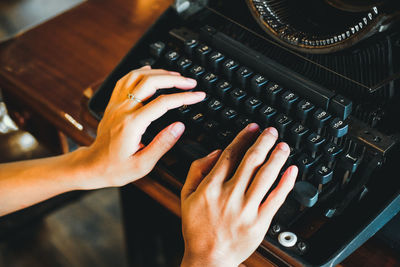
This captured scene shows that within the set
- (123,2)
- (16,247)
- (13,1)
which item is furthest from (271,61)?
(13,1)

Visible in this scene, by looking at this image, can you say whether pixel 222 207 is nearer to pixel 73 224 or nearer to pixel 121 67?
pixel 121 67

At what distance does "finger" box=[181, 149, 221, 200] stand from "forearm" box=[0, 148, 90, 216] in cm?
26

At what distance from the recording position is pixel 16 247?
1.90m

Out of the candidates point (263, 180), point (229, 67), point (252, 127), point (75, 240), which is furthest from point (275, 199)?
point (75, 240)

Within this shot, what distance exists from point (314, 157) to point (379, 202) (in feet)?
0.49

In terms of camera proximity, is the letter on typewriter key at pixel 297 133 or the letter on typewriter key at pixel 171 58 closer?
the letter on typewriter key at pixel 297 133

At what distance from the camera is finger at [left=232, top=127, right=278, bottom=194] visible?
792 mm

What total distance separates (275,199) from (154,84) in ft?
1.22

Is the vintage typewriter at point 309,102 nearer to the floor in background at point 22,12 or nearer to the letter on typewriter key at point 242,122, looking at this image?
the letter on typewriter key at point 242,122

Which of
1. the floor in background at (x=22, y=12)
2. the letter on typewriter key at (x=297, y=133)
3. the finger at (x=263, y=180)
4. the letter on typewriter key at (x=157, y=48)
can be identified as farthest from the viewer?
the floor in background at (x=22, y=12)

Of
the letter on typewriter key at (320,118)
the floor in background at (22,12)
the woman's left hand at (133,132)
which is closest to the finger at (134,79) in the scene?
the woman's left hand at (133,132)

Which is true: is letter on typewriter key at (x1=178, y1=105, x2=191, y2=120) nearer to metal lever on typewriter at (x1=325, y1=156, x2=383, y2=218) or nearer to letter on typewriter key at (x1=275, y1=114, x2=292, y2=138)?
letter on typewriter key at (x1=275, y1=114, x2=292, y2=138)

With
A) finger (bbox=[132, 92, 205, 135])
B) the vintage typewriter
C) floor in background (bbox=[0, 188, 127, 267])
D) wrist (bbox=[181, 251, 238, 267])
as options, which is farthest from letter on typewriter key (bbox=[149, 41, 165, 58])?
floor in background (bbox=[0, 188, 127, 267])

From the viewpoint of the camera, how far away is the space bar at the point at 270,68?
940 millimetres
